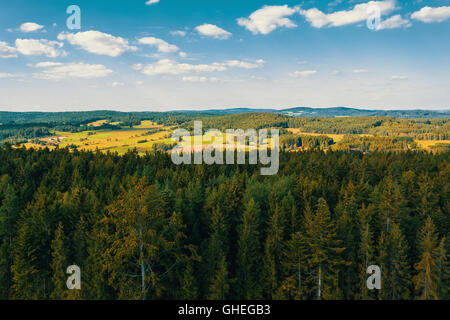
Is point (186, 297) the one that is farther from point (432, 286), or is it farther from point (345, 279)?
point (432, 286)

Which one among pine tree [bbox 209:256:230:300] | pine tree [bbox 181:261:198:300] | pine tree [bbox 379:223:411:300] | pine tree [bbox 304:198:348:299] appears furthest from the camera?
pine tree [bbox 379:223:411:300]

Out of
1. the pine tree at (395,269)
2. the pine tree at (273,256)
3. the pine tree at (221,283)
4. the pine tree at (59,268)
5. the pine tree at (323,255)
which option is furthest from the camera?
the pine tree at (273,256)

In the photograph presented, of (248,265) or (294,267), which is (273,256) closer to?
(294,267)

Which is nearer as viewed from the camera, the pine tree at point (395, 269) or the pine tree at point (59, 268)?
the pine tree at point (59, 268)

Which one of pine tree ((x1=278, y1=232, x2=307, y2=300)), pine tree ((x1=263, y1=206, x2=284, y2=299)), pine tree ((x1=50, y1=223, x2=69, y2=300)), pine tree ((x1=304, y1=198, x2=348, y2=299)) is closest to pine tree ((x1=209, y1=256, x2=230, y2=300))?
pine tree ((x1=263, y1=206, x2=284, y2=299))

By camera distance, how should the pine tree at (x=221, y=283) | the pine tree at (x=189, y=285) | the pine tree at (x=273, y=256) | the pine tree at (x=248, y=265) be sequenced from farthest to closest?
the pine tree at (x=248, y=265) → the pine tree at (x=273, y=256) → the pine tree at (x=189, y=285) → the pine tree at (x=221, y=283)

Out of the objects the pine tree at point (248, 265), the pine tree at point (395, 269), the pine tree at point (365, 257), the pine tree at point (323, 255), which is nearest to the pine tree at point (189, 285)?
the pine tree at point (248, 265)

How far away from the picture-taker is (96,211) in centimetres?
3653

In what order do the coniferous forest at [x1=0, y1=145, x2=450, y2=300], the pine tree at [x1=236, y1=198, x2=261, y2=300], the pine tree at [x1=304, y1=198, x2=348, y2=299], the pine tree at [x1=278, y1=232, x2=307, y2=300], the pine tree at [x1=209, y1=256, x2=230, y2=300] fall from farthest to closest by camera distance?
the pine tree at [x1=236, y1=198, x2=261, y2=300], the pine tree at [x1=278, y1=232, x2=307, y2=300], the pine tree at [x1=209, y1=256, x2=230, y2=300], the pine tree at [x1=304, y1=198, x2=348, y2=299], the coniferous forest at [x1=0, y1=145, x2=450, y2=300]

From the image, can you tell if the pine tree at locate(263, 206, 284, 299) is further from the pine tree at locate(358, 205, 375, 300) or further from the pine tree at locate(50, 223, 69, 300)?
the pine tree at locate(50, 223, 69, 300)

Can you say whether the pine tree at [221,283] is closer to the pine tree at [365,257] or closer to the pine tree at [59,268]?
the pine tree at [365,257]

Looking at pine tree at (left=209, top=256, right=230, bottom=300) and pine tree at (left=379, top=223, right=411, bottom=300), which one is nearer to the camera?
pine tree at (left=209, top=256, right=230, bottom=300)
